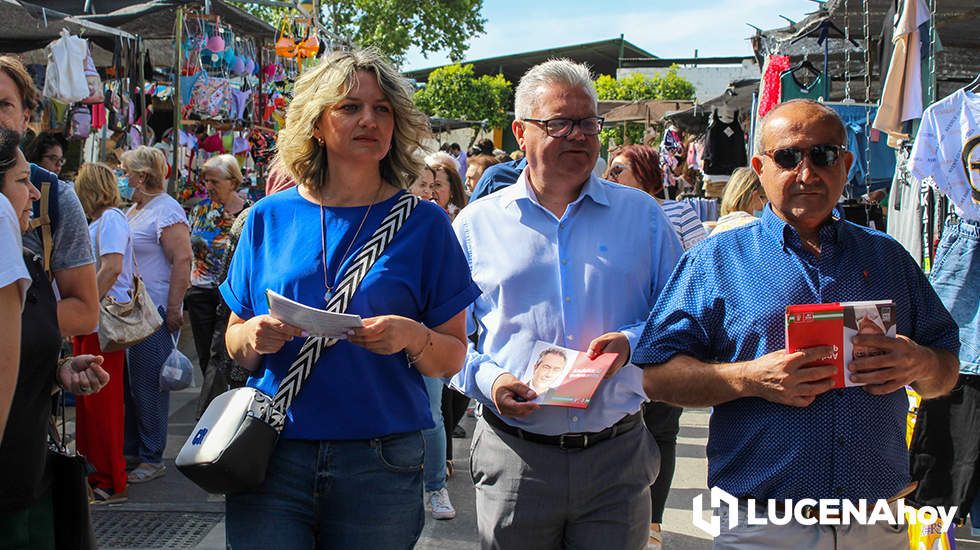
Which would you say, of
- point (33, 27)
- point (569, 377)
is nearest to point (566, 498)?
point (569, 377)

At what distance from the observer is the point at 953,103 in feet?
16.4

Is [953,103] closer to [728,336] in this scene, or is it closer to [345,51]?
[728,336]

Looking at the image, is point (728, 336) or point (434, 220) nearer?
point (728, 336)

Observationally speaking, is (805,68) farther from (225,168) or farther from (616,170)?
(225,168)

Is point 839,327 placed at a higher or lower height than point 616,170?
lower

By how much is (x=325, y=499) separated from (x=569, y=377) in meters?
0.86

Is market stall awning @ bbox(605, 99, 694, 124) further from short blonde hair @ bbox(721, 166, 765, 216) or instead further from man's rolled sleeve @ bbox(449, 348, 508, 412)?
man's rolled sleeve @ bbox(449, 348, 508, 412)

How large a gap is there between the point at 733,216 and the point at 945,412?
61.4 inches

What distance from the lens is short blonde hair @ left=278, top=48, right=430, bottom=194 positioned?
9.37ft

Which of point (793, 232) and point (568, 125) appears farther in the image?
point (568, 125)

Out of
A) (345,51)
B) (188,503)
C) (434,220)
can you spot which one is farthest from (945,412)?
(188,503)

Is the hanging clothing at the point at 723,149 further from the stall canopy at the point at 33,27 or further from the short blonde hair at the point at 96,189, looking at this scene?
the short blonde hair at the point at 96,189

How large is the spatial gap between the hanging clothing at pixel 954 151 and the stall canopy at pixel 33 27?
7.04 m

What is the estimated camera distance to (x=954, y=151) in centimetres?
499
